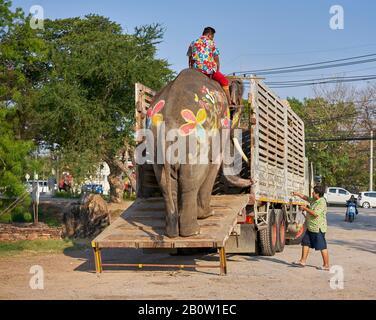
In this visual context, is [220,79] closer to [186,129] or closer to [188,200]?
[186,129]

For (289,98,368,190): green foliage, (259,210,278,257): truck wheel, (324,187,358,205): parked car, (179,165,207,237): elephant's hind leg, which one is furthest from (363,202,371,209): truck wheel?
(179,165,207,237): elephant's hind leg

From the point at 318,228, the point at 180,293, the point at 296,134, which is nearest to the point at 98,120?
the point at 296,134

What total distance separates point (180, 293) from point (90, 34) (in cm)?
2701

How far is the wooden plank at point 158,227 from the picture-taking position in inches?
420

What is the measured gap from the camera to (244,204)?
1234cm

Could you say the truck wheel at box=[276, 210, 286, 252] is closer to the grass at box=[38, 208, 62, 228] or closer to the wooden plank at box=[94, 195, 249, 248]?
the wooden plank at box=[94, 195, 249, 248]

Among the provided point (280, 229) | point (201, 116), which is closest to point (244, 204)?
point (201, 116)

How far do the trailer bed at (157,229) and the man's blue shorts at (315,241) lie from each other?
4.30 feet

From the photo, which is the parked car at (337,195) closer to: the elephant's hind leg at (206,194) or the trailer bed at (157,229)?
the trailer bed at (157,229)

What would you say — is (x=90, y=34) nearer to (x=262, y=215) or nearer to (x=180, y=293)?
→ (x=262, y=215)

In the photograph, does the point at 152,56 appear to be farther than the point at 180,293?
Yes

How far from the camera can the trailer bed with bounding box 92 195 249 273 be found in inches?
420

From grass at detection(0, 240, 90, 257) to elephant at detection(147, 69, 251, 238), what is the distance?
5499mm

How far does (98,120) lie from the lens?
25641 millimetres
